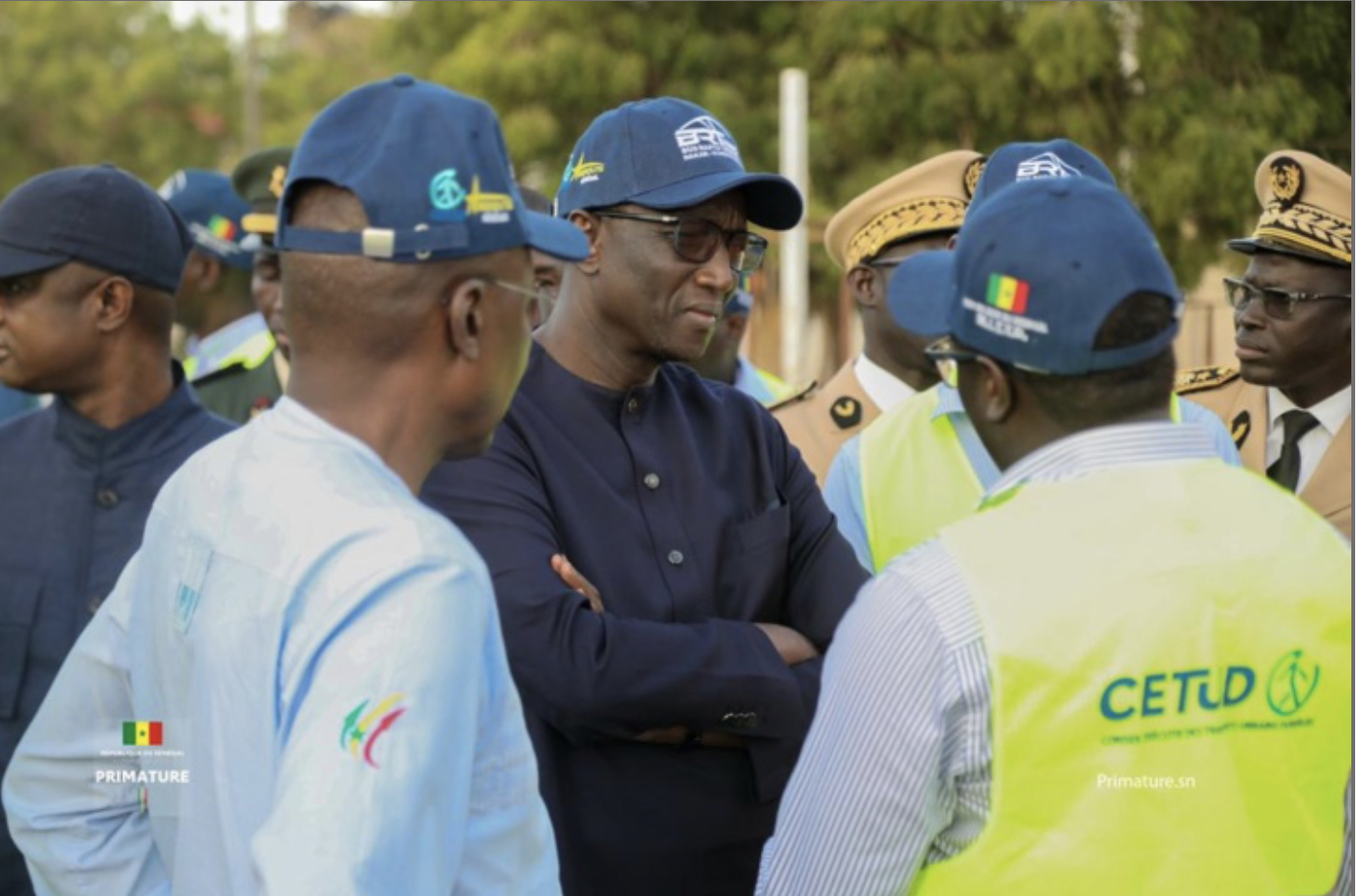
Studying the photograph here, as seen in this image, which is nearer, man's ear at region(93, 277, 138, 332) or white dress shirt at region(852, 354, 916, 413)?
man's ear at region(93, 277, 138, 332)

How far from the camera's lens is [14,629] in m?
4.14

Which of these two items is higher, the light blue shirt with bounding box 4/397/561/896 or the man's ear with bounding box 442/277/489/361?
the man's ear with bounding box 442/277/489/361

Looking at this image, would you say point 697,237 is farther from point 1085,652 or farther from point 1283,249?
point 1283,249

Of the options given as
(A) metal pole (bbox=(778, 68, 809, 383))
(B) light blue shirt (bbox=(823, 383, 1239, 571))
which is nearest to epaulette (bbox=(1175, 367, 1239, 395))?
(B) light blue shirt (bbox=(823, 383, 1239, 571))

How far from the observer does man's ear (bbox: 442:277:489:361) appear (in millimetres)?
2465

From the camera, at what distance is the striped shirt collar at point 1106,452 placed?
2674mm

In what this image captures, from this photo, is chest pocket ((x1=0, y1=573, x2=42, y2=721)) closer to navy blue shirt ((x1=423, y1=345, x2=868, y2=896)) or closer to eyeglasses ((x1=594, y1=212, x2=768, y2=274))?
navy blue shirt ((x1=423, y1=345, x2=868, y2=896))

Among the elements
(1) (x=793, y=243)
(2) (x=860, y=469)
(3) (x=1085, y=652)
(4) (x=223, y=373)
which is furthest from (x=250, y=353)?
(1) (x=793, y=243)

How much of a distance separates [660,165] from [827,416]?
6.41 feet

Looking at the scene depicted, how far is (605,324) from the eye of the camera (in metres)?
3.84

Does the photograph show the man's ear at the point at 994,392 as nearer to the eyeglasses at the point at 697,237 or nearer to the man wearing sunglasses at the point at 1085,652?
the man wearing sunglasses at the point at 1085,652

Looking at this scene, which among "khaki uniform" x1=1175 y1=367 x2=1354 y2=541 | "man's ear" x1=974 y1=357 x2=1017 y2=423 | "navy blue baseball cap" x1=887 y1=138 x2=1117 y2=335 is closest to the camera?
"man's ear" x1=974 y1=357 x2=1017 y2=423

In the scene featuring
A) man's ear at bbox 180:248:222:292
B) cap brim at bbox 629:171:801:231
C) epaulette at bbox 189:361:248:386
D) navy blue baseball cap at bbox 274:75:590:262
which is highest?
navy blue baseball cap at bbox 274:75:590:262

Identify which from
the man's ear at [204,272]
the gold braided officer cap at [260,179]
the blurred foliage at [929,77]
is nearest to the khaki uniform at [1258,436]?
the blurred foliage at [929,77]
